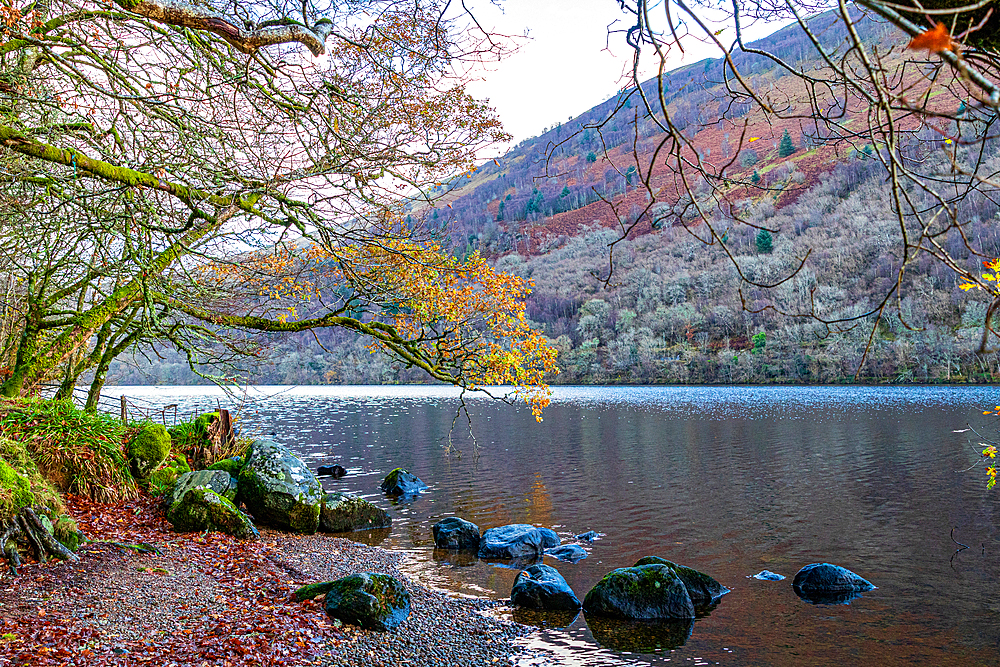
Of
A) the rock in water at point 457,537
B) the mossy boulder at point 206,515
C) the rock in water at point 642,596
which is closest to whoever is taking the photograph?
the rock in water at point 642,596

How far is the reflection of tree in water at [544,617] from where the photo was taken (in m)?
8.80

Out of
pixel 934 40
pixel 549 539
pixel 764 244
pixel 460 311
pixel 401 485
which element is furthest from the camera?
pixel 764 244

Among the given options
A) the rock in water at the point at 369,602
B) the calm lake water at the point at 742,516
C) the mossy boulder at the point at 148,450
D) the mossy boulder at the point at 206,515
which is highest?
the mossy boulder at the point at 148,450

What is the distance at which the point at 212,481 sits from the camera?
1265 cm

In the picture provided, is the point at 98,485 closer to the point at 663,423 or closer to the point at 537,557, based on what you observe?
the point at 537,557

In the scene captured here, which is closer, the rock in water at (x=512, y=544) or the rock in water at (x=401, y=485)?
the rock in water at (x=512, y=544)

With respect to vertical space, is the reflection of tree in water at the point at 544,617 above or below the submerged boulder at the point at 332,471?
above

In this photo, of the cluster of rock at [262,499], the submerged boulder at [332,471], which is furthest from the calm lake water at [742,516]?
the cluster of rock at [262,499]

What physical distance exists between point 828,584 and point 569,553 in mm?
4453

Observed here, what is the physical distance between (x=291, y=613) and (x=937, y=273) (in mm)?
102538

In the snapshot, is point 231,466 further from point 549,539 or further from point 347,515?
point 549,539

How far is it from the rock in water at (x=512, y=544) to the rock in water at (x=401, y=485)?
6.92 meters

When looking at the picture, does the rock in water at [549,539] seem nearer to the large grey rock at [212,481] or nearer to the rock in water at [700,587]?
the rock in water at [700,587]

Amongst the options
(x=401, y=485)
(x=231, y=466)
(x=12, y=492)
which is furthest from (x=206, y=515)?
(x=401, y=485)
